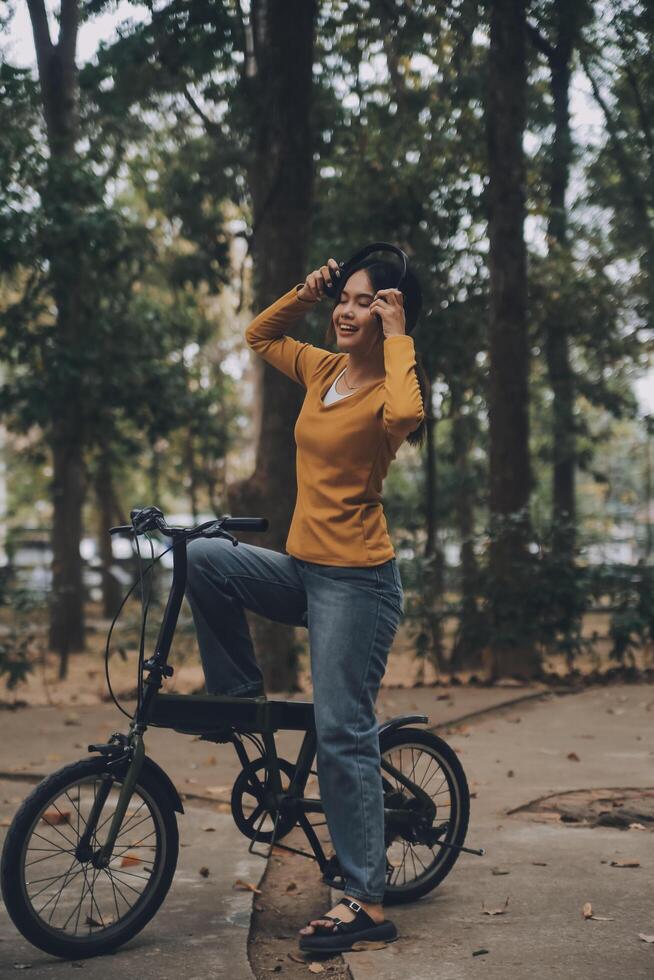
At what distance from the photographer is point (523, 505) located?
11164 millimetres

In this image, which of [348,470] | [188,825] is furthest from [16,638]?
[348,470]

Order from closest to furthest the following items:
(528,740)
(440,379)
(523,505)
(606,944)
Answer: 1. (606,944)
2. (528,740)
3. (523,505)
4. (440,379)

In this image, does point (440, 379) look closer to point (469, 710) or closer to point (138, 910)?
point (469, 710)

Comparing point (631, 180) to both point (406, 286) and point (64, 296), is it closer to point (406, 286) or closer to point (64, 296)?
point (64, 296)

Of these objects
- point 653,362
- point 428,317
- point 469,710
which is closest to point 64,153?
point 428,317

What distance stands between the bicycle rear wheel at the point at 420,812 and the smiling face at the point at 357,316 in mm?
1389

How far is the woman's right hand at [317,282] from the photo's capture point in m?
3.94

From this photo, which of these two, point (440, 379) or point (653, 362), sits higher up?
point (653, 362)

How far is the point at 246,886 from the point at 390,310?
2225 mm

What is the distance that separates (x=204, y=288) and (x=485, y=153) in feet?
42.1

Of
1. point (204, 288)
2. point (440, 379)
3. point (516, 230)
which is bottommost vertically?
point (440, 379)

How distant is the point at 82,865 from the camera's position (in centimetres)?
374

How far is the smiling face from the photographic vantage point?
12.7 feet

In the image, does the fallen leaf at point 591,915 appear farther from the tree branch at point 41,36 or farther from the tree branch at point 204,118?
the tree branch at point 41,36
